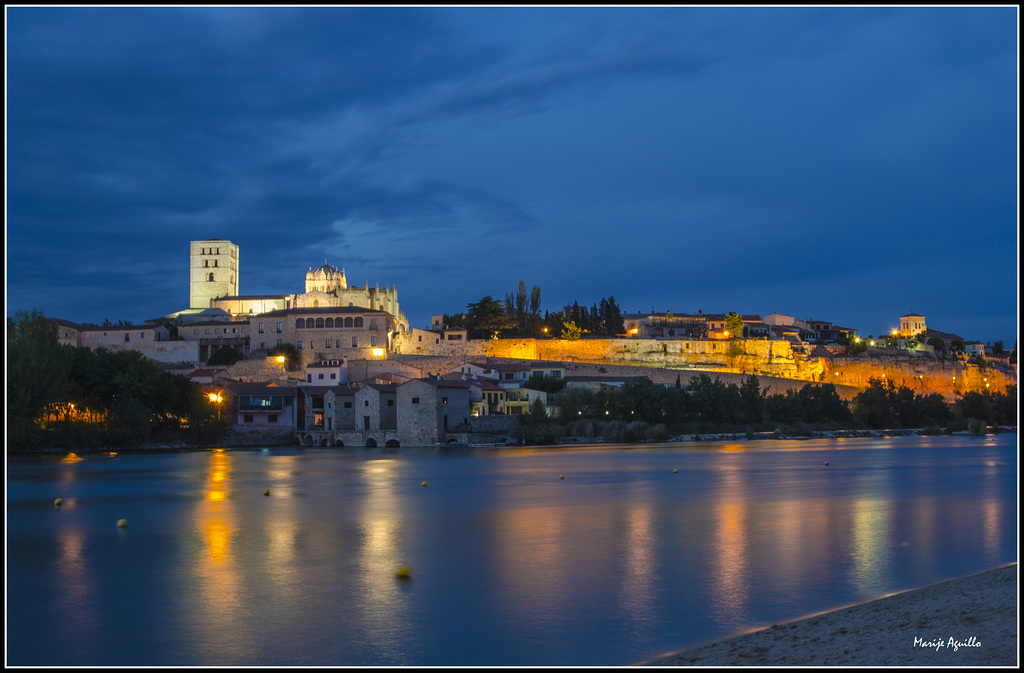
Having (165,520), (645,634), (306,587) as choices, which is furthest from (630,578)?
(165,520)

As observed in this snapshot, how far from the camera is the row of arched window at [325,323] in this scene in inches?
2024

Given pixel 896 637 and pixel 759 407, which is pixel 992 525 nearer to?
pixel 896 637

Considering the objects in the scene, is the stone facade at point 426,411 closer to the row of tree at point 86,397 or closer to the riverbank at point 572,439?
the riverbank at point 572,439

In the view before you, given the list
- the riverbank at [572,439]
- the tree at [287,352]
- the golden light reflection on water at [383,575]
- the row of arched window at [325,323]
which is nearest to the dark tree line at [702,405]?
the riverbank at [572,439]

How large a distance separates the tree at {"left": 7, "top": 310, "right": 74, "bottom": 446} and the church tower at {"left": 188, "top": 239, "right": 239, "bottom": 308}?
56106 millimetres

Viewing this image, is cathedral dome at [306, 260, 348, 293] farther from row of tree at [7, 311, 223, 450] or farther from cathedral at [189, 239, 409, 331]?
row of tree at [7, 311, 223, 450]

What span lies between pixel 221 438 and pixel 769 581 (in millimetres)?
31515

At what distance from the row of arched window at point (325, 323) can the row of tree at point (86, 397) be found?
628 inches

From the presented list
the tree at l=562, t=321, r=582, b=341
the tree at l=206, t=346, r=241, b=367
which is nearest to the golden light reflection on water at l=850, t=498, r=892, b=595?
the tree at l=206, t=346, r=241, b=367

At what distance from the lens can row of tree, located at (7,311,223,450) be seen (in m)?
26.6

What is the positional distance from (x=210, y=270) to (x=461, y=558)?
3104 inches

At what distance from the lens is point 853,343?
6350cm

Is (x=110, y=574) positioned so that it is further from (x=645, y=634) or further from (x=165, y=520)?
(x=645, y=634)

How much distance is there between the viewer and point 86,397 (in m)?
31.5
